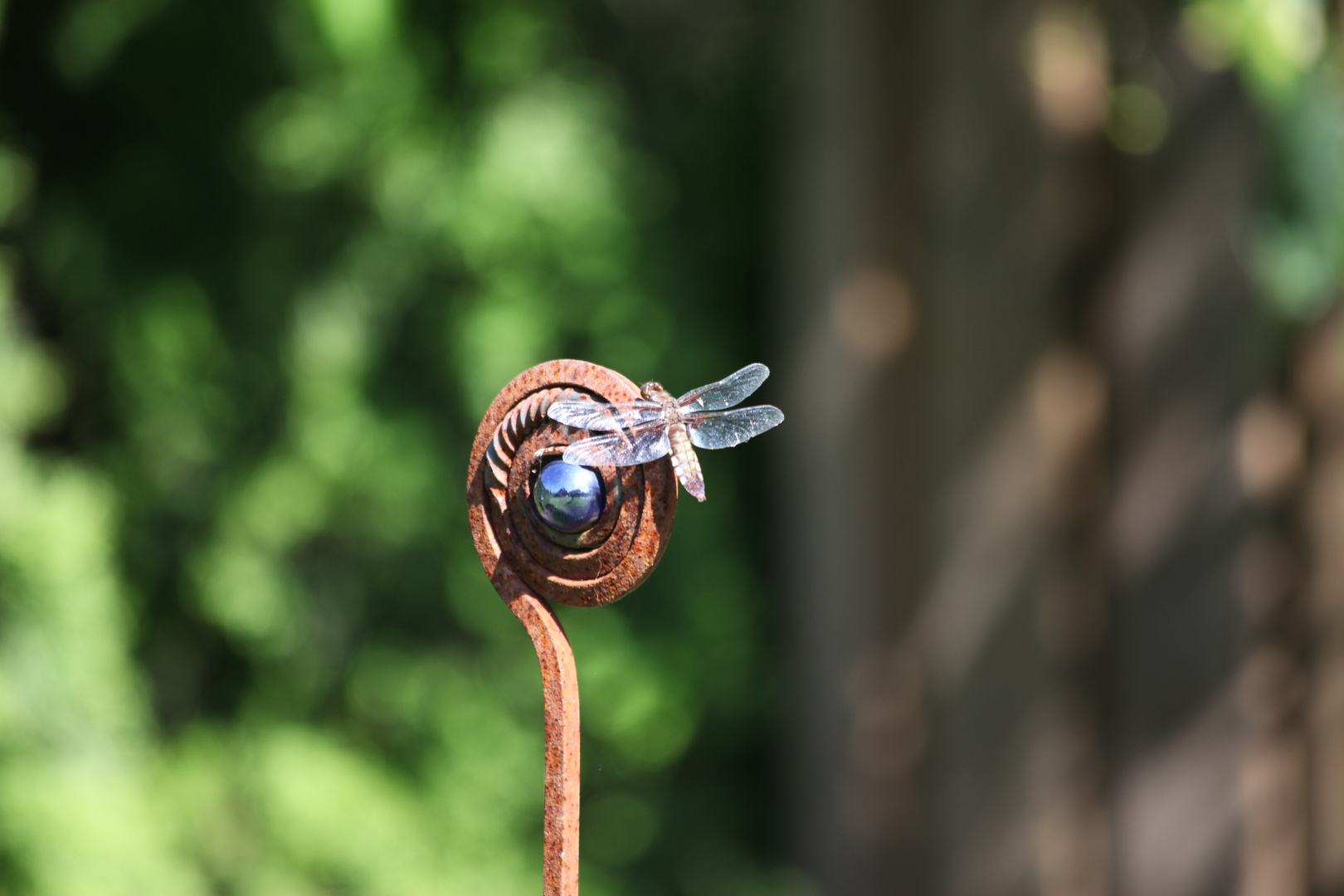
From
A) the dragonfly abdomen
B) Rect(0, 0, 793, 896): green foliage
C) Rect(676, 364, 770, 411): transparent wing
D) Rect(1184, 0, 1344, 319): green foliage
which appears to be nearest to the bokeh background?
Rect(0, 0, 793, 896): green foliage

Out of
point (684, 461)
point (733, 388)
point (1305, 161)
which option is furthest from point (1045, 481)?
point (684, 461)

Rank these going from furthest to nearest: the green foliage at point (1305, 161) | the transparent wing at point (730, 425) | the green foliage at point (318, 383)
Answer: the green foliage at point (318, 383)
the green foliage at point (1305, 161)
the transparent wing at point (730, 425)

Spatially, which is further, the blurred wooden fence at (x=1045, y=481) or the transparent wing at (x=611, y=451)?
the blurred wooden fence at (x=1045, y=481)

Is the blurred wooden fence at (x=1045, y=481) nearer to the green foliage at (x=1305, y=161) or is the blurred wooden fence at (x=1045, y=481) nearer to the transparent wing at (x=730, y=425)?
the green foliage at (x=1305, y=161)

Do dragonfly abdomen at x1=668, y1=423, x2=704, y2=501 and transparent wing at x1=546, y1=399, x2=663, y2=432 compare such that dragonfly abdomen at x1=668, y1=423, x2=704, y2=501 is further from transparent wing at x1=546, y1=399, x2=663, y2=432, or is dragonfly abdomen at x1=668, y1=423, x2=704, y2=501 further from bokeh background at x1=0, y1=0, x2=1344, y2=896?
bokeh background at x1=0, y1=0, x2=1344, y2=896

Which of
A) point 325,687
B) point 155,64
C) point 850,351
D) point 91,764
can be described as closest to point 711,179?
point 850,351

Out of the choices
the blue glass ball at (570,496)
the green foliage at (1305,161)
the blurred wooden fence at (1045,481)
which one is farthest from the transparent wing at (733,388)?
the blurred wooden fence at (1045,481)

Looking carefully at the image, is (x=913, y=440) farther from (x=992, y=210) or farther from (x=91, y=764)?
(x=91, y=764)
